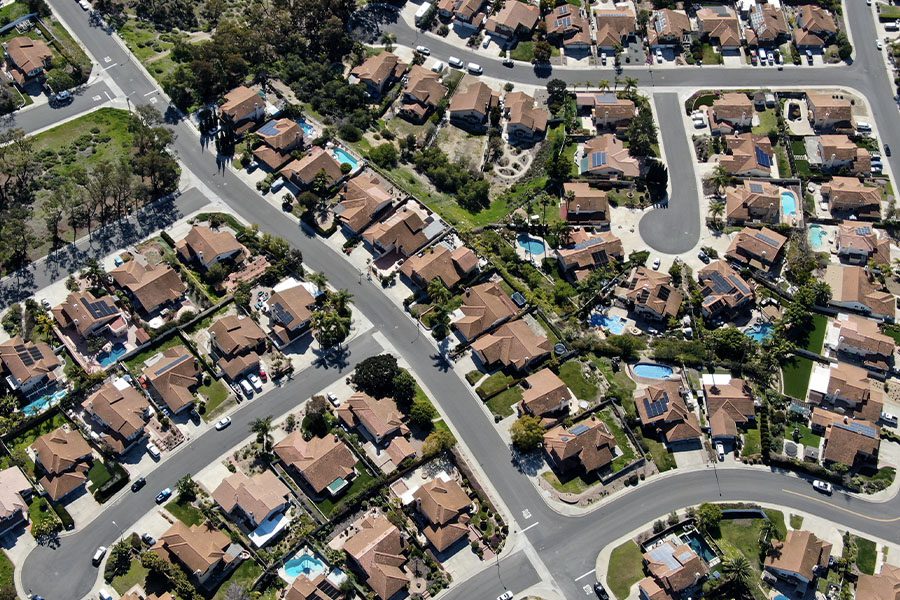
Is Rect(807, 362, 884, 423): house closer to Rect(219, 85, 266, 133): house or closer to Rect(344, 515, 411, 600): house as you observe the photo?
Rect(344, 515, 411, 600): house

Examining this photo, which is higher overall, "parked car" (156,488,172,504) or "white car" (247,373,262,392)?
"white car" (247,373,262,392)

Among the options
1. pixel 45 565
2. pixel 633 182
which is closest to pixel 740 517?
pixel 633 182

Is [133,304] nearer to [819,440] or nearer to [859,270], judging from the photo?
[819,440]

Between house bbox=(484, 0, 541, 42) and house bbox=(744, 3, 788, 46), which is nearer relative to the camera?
house bbox=(484, 0, 541, 42)

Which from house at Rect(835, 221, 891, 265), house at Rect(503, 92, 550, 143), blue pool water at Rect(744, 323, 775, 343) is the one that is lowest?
blue pool water at Rect(744, 323, 775, 343)

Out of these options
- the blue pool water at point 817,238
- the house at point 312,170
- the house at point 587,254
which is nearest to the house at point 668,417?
the house at point 587,254

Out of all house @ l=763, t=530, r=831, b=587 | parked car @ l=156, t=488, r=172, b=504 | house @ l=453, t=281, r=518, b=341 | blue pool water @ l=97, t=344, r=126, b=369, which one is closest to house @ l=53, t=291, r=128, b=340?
blue pool water @ l=97, t=344, r=126, b=369

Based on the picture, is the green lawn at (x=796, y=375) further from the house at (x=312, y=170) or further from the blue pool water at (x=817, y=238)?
the house at (x=312, y=170)
